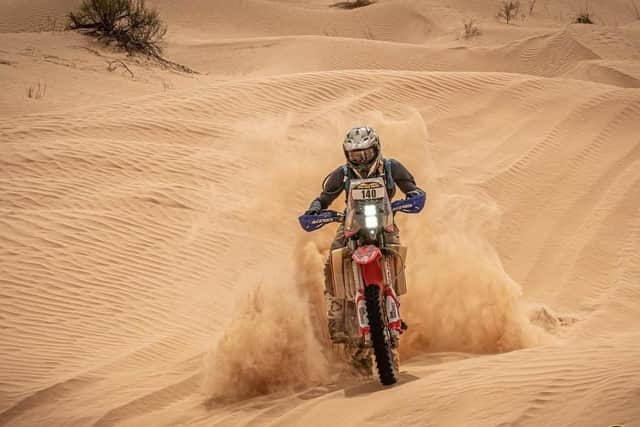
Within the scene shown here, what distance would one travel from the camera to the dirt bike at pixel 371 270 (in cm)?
700

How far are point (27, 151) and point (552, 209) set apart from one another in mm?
7201

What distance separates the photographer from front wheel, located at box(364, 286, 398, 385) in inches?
273

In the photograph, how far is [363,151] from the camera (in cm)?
748

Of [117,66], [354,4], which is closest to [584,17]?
[354,4]

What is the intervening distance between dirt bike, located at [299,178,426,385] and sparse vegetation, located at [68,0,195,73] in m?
15.1

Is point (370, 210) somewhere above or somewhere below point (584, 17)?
below

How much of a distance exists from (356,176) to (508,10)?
933 inches

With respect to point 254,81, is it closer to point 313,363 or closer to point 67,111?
point 67,111

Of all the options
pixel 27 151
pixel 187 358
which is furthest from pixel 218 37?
pixel 187 358

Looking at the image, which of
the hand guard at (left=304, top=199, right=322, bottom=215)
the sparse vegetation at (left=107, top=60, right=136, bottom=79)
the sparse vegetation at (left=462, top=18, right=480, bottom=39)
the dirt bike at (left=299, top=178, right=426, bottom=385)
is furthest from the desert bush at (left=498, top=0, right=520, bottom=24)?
the dirt bike at (left=299, top=178, right=426, bottom=385)

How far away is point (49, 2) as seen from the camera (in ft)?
90.5

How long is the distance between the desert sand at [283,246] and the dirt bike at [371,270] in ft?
1.31

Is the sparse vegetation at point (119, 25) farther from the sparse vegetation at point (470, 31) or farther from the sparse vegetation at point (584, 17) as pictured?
the sparse vegetation at point (584, 17)

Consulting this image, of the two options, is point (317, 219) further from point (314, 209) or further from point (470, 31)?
point (470, 31)
